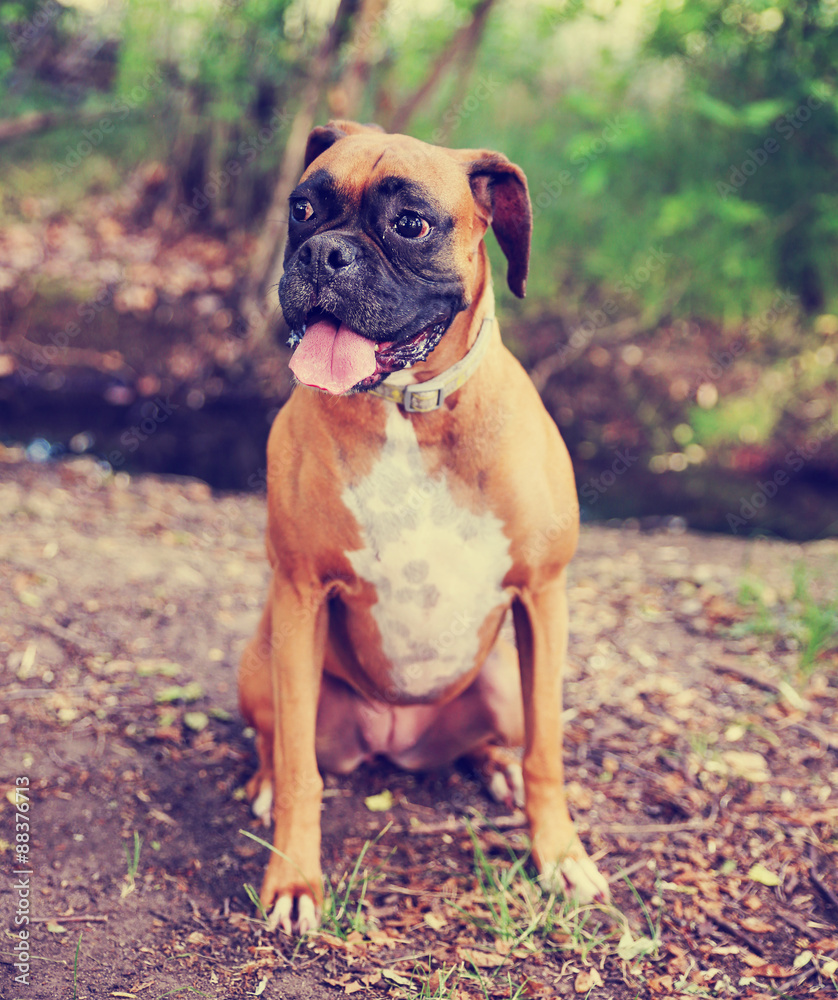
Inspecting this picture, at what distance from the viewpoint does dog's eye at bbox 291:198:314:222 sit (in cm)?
219

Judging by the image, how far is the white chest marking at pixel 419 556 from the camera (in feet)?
7.11

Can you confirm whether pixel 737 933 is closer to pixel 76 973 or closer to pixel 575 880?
pixel 575 880

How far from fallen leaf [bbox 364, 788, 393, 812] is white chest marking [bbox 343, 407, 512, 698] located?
0.56 metres

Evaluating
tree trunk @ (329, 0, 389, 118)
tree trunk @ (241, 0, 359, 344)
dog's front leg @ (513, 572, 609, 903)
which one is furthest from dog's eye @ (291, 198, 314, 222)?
tree trunk @ (329, 0, 389, 118)

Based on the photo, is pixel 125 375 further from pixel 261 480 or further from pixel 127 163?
pixel 127 163

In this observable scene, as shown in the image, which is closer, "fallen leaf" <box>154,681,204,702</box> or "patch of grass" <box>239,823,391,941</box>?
"patch of grass" <box>239,823,391,941</box>

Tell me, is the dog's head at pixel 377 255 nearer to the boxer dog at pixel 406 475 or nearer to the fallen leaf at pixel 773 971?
the boxer dog at pixel 406 475

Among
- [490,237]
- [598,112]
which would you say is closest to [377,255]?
[598,112]

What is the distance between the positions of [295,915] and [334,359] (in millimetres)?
1376

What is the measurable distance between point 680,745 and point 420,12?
561 centimetres

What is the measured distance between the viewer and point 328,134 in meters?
2.34

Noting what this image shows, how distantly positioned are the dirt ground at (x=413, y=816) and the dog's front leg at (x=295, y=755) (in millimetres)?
114

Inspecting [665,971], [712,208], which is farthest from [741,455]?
[665,971]

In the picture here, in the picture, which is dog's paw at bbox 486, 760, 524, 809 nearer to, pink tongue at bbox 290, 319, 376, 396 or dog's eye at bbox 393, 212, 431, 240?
pink tongue at bbox 290, 319, 376, 396
